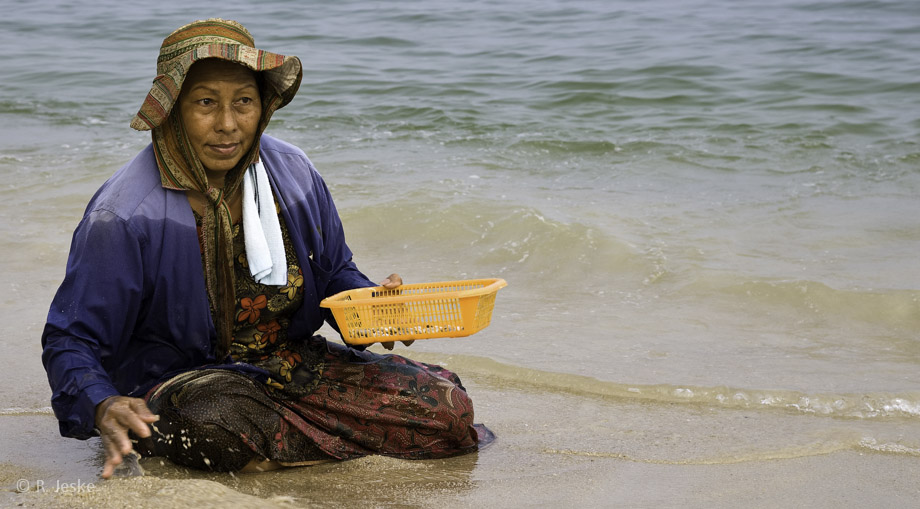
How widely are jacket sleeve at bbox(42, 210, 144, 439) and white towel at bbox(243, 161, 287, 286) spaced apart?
0.98 ft

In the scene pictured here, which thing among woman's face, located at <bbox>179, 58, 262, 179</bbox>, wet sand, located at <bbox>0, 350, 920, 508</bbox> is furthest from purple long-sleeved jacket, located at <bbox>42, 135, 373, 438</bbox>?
wet sand, located at <bbox>0, 350, 920, 508</bbox>

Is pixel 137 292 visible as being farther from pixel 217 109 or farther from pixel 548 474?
pixel 548 474

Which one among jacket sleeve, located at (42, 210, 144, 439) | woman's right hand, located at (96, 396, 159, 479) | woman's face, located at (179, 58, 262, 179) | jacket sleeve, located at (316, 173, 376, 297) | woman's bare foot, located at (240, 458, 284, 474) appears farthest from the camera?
jacket sleeve, located at (316, 173, 376, 297)

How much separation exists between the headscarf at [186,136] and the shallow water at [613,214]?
0.56m

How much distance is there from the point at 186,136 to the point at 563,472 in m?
1.43

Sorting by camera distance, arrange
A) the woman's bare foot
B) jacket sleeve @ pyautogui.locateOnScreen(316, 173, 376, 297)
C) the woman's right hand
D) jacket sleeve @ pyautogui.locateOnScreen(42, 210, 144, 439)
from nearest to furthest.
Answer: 1. the woman's right hand
2. jacket sleeve @ pyautogui.locateOnScreen(42, 210, 144, 439)
3. the woman's bare foot
4. jacket sleeve @ pyautogui.locateOnScreen(316, 173, 376, 297)

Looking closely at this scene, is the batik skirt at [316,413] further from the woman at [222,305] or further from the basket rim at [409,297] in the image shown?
the basket rim at [409,297]

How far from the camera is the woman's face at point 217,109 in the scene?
8.73 feet

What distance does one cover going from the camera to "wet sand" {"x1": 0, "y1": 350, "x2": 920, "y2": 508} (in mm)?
2631

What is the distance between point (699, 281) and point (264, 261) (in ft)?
9.48

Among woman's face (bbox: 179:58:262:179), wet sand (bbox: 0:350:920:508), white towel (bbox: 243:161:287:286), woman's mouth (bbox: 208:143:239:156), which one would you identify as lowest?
wet sand (bbox: 0:350:920:508)

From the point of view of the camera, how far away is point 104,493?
2373 mm

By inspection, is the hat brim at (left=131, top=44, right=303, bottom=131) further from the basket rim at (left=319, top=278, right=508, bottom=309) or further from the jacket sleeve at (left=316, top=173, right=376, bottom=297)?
the basket rim at (left=319, top=278, right=508, bottom=309)

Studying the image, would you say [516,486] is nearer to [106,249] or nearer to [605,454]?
[605,454]
